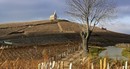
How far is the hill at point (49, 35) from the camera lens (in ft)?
154

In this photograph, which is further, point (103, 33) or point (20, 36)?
point (103, 33)

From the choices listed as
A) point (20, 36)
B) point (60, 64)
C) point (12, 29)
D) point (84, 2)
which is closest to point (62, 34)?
point (20, 36)

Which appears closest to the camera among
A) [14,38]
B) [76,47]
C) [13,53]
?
[13,53]

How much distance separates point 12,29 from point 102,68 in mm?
45058

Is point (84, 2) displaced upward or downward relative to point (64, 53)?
upward

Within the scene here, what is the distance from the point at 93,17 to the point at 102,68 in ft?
72.7

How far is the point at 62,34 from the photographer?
52.2 metres

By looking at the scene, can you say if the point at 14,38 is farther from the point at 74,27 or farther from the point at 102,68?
the point at 102,68

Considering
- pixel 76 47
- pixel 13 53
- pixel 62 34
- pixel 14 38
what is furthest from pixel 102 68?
pixel 62 34

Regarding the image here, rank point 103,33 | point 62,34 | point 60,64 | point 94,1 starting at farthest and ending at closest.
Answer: point 103,33 < point 62,34 < point 94,1 < point 60,64

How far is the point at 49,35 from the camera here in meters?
51.4

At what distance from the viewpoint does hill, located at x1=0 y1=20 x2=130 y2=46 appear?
46.8 m

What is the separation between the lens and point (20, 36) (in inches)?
1965

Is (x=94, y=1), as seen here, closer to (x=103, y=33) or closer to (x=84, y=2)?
(x=84, y=2)
